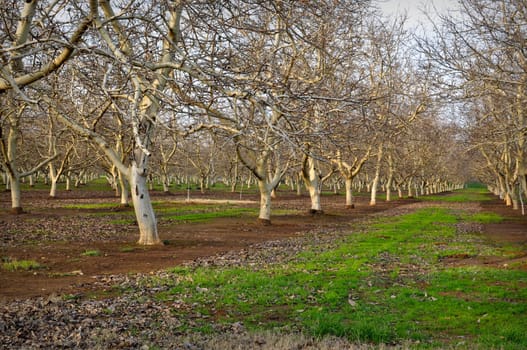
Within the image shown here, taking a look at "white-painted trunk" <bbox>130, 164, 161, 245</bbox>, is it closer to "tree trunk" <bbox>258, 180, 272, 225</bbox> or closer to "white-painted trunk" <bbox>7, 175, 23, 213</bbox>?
"tree trunk" <bbox>258, 180, 272, 225</bbox>

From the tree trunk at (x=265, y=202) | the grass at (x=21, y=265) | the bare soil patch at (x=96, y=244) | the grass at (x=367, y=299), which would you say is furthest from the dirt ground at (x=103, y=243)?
the grass at (x=367, y=299)

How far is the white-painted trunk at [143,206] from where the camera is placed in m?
15.9

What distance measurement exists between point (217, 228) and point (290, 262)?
32.3ft

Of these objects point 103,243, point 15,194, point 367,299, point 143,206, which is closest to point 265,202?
point 103,243

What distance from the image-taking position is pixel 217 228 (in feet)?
76.3

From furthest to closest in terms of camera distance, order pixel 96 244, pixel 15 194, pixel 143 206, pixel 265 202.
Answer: pixel 15 194 < pixel 265 202 < pixel 96 244 < pixel 143 206

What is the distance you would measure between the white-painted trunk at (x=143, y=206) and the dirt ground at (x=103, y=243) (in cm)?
53

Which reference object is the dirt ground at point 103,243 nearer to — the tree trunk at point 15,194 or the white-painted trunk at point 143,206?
the white-painted trunk at point 143,206

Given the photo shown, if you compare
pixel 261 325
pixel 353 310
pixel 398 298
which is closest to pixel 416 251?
pixel 398 298

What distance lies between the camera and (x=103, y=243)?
1720 cm

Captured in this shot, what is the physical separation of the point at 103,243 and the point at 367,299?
10.6 meters

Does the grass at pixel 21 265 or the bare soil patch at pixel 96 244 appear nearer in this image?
the bare soil patch at pixel 96 244

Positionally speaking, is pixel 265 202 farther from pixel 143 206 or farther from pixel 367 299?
pixel 367 299

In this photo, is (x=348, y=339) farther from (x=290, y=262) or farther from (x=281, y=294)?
(x=290, y=262)
